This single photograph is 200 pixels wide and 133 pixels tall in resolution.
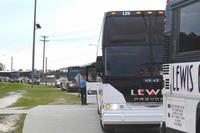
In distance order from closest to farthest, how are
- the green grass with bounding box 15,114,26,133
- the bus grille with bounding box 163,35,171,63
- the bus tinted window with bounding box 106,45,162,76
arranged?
the bus grille with bounding box 163,35,171,63 → the bus tinted window with bounding box 106,45,162,76 → the green grass with bounding box 15,114,26,133

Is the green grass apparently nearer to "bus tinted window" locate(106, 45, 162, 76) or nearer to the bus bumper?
the bus bumper

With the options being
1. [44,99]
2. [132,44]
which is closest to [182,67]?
[132,44]

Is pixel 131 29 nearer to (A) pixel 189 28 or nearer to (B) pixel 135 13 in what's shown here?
(B) pixel 135 13

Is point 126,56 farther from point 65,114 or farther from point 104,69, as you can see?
point 65,114

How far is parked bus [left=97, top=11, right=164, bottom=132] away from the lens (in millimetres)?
13516

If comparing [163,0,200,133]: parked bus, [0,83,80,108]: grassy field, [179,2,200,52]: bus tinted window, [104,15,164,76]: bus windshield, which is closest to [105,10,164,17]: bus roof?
[104,15,164,76]: bus windshield

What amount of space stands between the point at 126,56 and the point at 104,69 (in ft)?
2.31

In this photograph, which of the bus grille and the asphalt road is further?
the asphalt road

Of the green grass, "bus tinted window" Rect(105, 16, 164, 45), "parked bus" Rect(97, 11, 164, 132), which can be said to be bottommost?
the green grass

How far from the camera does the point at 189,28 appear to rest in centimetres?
791

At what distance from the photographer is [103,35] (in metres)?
14.0

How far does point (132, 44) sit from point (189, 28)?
594cm

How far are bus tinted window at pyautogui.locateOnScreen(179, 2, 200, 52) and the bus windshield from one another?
528 cm

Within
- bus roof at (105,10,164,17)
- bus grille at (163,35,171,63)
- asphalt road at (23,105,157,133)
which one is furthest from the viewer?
asphalt road at (23,105,157,133)
